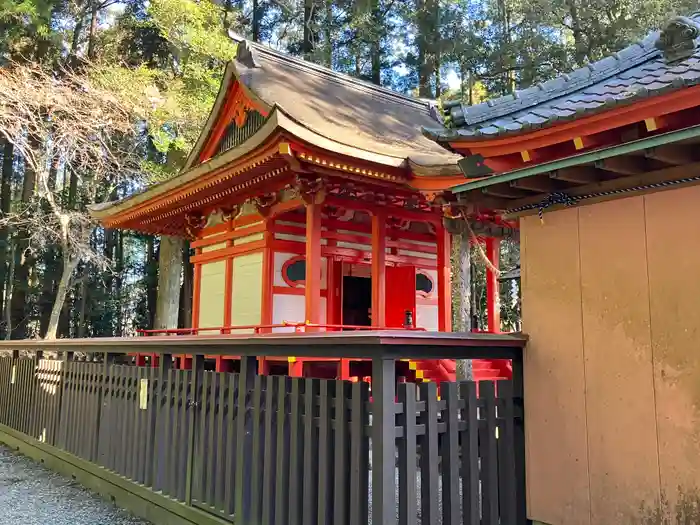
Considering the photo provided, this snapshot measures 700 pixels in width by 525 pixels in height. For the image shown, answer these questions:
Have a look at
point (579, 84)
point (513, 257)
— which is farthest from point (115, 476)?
point (513, 257)

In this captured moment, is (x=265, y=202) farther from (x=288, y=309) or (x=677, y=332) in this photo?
(x=677, y=332)

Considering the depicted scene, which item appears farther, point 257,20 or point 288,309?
point 257,20

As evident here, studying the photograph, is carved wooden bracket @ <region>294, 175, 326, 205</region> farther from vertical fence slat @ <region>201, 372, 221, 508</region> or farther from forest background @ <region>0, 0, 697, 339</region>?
vertical fence slat @ <region>201, 372, 221, 508</region>

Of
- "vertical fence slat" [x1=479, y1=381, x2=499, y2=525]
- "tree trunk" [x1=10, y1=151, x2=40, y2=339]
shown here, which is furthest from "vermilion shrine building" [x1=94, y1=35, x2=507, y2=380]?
"tree trunk" [x1=10, y1=151, x2=40, y2=339]

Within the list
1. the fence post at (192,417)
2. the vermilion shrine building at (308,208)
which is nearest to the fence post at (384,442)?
the fence post at (192,417)

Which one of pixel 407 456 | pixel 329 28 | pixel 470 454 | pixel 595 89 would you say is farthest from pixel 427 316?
pixel 329 28

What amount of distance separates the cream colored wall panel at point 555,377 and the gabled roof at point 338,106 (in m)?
3.03

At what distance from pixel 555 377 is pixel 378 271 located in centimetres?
462

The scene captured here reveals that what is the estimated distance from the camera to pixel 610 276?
9.45ft

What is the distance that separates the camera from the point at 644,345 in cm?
274

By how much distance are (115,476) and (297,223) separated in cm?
450

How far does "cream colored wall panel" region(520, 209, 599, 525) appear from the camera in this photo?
9.63 ft

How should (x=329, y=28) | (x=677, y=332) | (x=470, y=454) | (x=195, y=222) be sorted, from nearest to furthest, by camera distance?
(x=677, y=332) → (x=470, y=454) → (x=195, y=222) → (x=329, y=28)

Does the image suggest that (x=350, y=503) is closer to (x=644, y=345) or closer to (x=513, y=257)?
(x=644, y=345)
